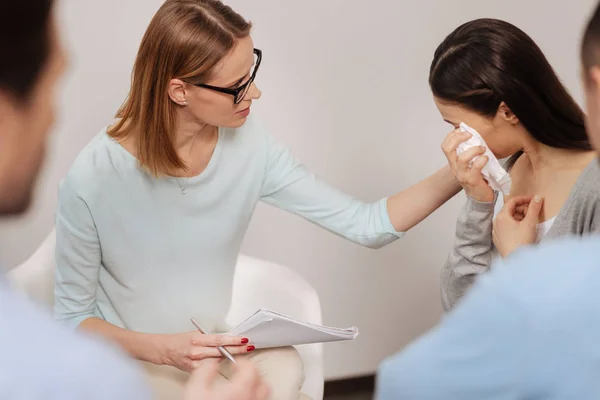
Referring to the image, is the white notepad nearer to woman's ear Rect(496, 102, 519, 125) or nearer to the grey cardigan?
the grey cardigan

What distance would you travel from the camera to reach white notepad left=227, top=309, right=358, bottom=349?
149 centimetres

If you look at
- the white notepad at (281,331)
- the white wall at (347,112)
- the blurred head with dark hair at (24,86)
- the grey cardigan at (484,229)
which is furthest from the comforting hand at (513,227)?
the blurred head with dark hair at (24,86)

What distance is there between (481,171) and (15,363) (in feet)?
3.48

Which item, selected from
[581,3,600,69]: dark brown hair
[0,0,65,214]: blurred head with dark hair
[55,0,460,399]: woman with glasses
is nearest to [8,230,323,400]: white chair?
[55,0,460,399]: woman with glasses

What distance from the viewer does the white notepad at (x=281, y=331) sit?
58.8 inches

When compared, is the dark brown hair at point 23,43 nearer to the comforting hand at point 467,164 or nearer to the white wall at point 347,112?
the comforting hand at point 467,164

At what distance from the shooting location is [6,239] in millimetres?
2184

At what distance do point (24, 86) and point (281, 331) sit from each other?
2.79 feet

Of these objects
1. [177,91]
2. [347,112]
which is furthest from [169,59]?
[347,112]

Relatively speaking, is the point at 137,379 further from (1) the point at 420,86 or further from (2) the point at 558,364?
(1) the point at 420,86

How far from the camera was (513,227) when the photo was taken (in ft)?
5.09

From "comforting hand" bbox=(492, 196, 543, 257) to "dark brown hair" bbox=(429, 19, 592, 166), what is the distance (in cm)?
14

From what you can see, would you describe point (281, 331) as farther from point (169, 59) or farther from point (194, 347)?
point (169, 59)

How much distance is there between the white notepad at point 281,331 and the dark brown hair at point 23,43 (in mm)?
757
